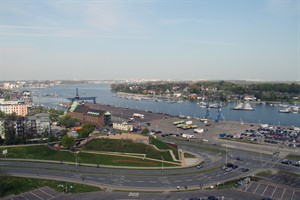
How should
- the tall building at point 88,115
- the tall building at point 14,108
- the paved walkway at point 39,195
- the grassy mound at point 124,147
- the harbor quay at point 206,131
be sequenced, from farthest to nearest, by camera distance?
1. the tall building at point 14,108
2. the tall building at point 88,115
3. the harbor quay at point 206,131
4. the grassy mound at point 124,147
5. the paved walkway at point 39,195

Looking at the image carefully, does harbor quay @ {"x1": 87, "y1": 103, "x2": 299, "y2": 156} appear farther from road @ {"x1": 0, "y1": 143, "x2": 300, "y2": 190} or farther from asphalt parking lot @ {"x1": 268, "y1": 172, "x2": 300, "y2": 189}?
asphalt parking lot @ {"x1": 268, "y1": 172, "x2": 300, "y2": 189}

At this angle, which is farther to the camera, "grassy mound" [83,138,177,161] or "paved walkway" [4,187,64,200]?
"grassy mound" [83,138,177,161]

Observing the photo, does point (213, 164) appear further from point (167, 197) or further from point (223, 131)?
point (223, 131)

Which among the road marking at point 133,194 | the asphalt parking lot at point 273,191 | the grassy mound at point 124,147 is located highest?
the grassy mound at point 124,147

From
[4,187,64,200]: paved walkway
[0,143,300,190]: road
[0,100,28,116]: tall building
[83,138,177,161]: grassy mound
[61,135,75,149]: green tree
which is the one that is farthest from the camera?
[0,100,28,116]: tall building

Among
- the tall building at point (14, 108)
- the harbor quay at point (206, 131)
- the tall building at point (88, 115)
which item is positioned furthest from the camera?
the tall building at point (14, 108)

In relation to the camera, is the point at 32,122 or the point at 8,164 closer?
the point at 8,164

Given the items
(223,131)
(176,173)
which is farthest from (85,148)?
(223,131)

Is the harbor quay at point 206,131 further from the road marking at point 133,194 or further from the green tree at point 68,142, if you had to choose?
the road marking at point 133,194

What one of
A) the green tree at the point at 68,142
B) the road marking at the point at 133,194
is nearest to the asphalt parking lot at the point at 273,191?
the road marking at the point at 133,194

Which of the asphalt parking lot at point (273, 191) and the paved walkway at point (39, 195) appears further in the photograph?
the asphalt parking lot at point (273, 191)

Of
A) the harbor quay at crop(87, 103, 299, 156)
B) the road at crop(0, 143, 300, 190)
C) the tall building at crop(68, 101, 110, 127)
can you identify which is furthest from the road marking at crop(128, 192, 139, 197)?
the tall building at crop(68, 101, 110, 127)
